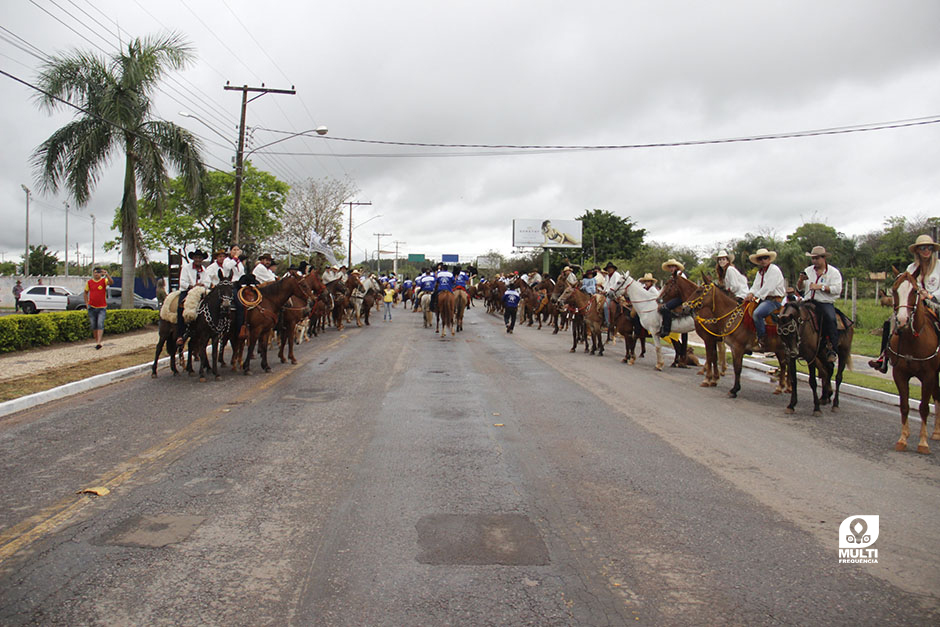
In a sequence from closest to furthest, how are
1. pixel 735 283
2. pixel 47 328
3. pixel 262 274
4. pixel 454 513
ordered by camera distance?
1. pixel 454 513
2. pixel 735 283
3. pixel 262 274
4. pixel 47 328

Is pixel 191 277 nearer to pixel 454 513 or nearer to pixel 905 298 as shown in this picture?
pixel 454 513

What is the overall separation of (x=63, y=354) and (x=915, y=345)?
17144 mm

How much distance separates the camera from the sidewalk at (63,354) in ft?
44.6

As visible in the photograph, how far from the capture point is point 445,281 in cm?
2281

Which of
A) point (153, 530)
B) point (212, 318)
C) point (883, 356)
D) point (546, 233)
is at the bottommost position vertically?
point (153, 530)

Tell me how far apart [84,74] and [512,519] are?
936 inches

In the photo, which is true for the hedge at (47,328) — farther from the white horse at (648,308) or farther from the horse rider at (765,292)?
the horse rider at (765,292)

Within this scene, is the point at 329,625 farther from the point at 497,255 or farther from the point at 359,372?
the point at 497,255

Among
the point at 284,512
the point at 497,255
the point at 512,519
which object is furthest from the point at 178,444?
the point at 497,255

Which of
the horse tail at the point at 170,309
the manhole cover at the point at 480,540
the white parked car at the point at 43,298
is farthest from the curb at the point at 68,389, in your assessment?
the white parked car at the point at 43,298

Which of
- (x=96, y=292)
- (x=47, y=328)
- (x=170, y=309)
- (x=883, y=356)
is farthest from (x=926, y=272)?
(x=47, y=328)

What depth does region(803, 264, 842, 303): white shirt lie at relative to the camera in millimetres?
10227

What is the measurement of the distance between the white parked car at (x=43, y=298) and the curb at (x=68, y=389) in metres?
28.4

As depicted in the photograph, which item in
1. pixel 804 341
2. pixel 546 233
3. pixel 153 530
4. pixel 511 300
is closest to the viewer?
pixel 153 530
